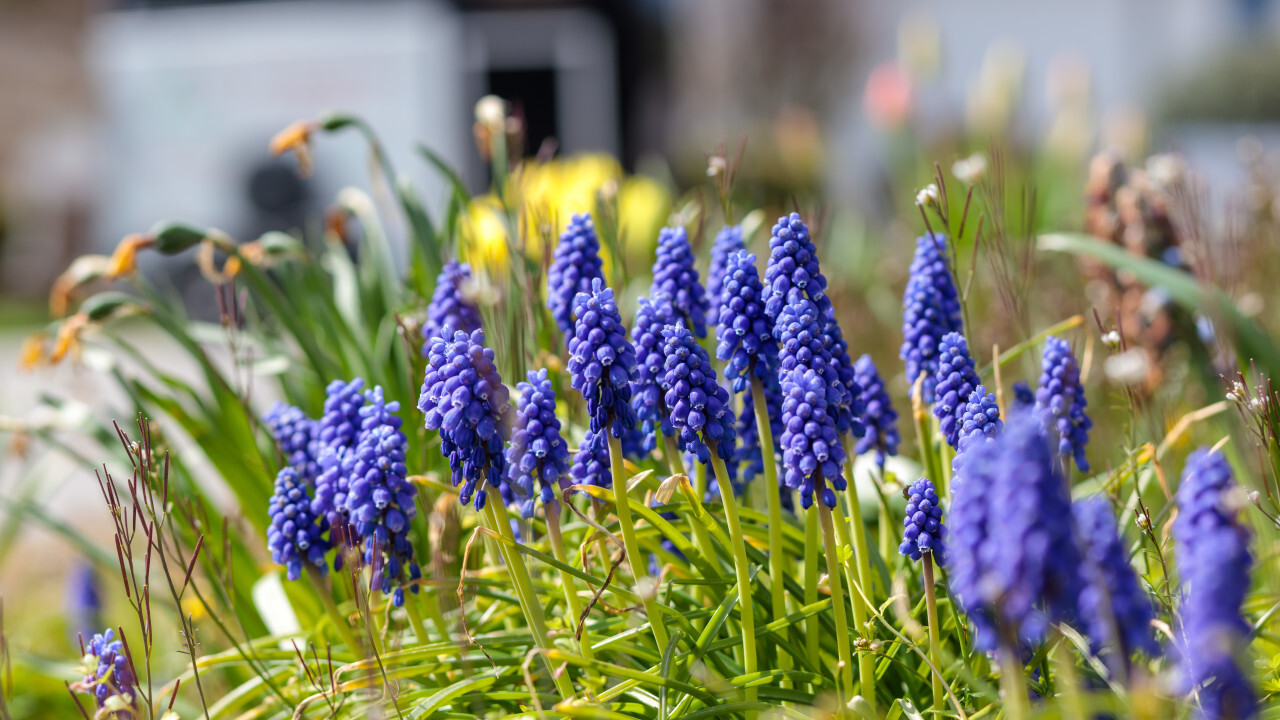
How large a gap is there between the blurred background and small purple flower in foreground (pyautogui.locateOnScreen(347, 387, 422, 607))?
110cm

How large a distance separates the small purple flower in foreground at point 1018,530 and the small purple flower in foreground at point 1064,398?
673mm

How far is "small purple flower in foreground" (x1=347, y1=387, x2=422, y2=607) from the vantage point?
1.59 meters

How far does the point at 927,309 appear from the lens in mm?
1875

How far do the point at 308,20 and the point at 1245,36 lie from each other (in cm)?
1832

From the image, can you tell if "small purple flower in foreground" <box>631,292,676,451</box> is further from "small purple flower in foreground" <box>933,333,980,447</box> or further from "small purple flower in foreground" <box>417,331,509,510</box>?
"small purple flower in foreground" <box>933,333,980,447</box>

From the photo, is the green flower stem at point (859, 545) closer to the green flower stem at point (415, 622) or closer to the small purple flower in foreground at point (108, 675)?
the green flower stem at point (415, 622)

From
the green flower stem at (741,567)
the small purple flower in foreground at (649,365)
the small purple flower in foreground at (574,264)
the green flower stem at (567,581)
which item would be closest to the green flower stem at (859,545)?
the green flower stem at (741,567)

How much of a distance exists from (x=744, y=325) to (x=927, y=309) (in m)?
0.48

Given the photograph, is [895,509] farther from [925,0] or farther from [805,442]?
[925,0]

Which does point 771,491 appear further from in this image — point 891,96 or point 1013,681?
point 891,96

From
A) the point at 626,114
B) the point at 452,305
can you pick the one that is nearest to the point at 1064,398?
the point at 452,305

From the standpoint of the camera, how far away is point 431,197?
12.2 metres

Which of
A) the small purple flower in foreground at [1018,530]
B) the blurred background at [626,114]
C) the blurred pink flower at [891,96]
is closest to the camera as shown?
the small purple flower in foreground at [1018,530]

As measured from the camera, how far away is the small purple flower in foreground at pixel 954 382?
1.62 meters
